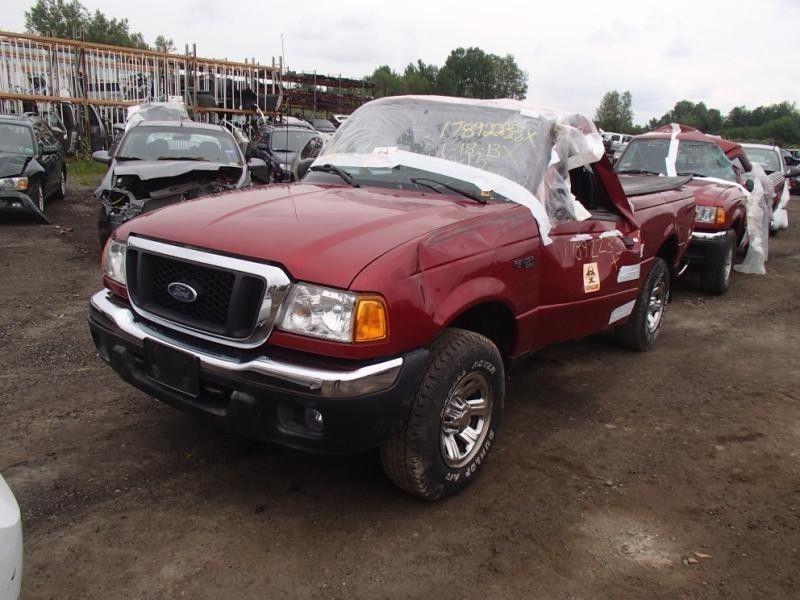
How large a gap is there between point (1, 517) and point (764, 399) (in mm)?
4727

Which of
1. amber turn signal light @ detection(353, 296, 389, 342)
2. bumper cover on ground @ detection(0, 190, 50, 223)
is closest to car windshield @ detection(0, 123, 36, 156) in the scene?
bumper cover on ground @ detection(0, 190, 50, 223)

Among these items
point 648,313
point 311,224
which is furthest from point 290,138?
point 311,224

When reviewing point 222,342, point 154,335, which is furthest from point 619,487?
point 154,335

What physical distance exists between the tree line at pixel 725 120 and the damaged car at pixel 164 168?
44066mm

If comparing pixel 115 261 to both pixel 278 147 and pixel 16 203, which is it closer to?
pixel 16 203

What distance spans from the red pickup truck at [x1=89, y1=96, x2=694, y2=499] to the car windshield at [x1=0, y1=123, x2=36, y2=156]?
26.7 feet

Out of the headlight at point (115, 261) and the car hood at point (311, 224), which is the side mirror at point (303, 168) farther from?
the headlight at point (115, 261)

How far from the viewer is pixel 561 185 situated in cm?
391

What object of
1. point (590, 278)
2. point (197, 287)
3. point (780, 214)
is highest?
point (197, 287)

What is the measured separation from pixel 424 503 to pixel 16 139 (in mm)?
10241

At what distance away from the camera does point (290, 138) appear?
47.2 ft

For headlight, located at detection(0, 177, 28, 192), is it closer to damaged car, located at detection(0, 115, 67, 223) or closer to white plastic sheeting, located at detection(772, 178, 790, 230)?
damaged car, located at detection(0, 115, 67, 223)

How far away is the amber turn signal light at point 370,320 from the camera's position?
2584 mm

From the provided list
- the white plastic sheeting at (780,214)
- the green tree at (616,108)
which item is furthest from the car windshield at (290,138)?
the green tree at (616,108)
